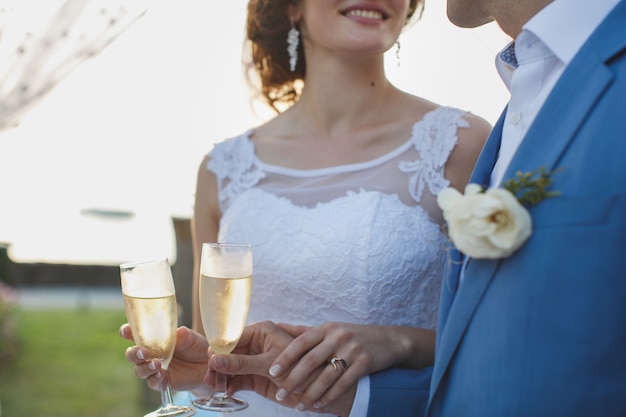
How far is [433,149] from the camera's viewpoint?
274cm

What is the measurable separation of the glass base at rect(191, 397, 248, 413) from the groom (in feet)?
2.43

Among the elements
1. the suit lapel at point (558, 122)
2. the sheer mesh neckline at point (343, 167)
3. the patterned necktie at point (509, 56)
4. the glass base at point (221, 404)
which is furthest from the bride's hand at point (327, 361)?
the patterned necktie at point (509, 56)

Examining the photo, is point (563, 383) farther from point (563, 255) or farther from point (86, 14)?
point (86, 14)

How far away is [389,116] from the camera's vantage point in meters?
2.99

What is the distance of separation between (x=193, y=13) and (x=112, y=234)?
790 cm

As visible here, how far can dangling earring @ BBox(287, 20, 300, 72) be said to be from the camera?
10.8 feet

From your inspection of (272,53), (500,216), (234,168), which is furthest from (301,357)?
(272,53)

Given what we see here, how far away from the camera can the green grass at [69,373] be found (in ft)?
23.5

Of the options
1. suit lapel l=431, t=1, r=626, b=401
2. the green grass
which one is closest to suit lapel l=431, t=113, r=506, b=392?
suit lapel l=431, t=1, r=626, b=401

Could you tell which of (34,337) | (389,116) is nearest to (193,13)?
(389,116)

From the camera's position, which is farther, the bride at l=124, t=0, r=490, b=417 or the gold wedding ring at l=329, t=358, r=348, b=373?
the bride at l=124, t=0, r=490, b=417

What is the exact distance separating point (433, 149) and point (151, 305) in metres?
1.29

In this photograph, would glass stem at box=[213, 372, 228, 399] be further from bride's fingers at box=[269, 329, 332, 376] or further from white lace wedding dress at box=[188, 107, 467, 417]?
white lace wedding dress at box=[188, 107, 467, 417]

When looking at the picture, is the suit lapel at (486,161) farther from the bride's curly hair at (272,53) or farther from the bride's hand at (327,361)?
the bride's curly hair at (272,53)
